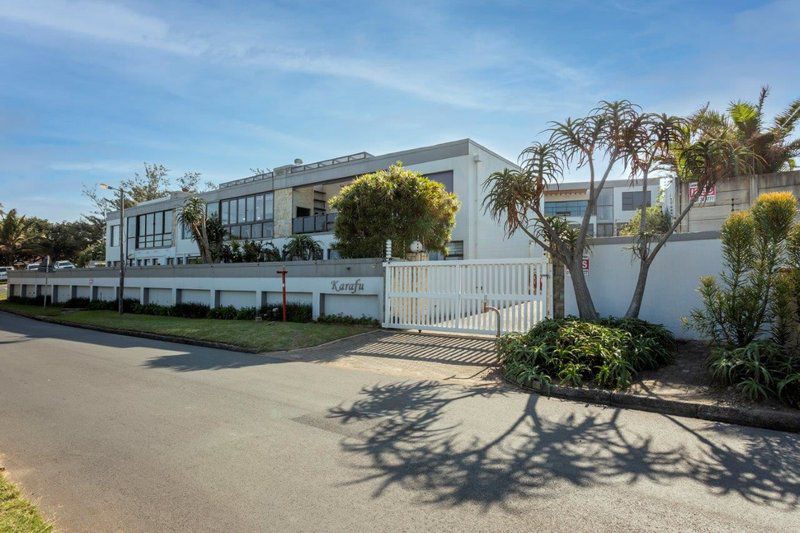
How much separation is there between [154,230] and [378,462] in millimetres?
36354

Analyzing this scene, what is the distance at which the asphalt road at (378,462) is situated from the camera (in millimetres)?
3293

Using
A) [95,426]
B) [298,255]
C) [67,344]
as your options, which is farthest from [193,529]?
[298,255]

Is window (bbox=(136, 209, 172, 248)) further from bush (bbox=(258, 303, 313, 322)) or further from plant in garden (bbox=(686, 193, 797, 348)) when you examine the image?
plant in garden (bbox=(686, 193, 797, 348))

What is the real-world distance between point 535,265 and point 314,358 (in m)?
5.24

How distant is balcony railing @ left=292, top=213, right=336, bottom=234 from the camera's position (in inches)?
952

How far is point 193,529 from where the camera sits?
3.13 m

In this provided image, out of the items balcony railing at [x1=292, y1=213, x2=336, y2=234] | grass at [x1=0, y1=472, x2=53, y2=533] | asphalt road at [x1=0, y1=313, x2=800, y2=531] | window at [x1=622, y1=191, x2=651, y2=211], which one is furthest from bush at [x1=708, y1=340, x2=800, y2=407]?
window at [x1=622, y1=191, x2=651, y2=211]

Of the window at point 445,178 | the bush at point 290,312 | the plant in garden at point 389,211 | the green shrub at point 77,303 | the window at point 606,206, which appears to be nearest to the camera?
the plant in garden at point 389,211

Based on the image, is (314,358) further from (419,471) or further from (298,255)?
(298,255)

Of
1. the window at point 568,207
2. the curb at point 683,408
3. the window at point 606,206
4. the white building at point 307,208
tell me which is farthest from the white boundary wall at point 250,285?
the window at point 606,206

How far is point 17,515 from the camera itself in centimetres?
323

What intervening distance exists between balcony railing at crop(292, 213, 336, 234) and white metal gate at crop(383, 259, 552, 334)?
11386 mm

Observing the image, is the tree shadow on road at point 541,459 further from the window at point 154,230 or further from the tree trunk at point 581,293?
the window at point 154,230

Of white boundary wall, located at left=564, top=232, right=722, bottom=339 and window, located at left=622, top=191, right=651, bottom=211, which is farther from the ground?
window, located at left=622, top=191, right=651, bottom=211
